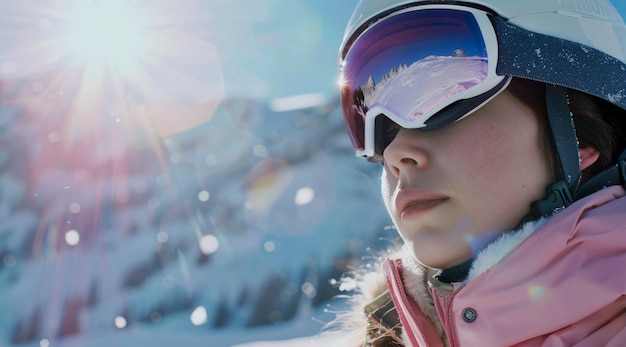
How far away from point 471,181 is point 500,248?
0.19 metres

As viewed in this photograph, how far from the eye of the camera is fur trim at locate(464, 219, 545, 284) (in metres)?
1.35

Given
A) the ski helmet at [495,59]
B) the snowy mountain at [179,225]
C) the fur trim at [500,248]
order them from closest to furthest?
the fur trim at [500,248] < the ski helmet at [495,59] < the snowy mountain at [179,225]

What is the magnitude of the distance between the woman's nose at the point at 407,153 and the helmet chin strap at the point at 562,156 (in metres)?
0.33

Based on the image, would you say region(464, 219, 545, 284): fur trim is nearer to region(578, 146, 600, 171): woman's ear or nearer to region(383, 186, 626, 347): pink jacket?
region(383, 186, 626, 347): pink jacket

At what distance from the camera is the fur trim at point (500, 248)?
1.35m

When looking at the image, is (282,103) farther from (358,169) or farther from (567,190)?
(567,190)

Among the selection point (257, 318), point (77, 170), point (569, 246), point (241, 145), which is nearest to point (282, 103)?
point (241, 145)

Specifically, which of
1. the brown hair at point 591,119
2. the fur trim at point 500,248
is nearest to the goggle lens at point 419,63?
the brown hair at point 591,119

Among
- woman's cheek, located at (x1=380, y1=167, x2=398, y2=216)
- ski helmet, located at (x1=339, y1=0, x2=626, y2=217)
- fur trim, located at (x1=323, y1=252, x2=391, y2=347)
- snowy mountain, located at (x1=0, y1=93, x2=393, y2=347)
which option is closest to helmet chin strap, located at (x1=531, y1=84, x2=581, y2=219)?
ski helmet, located at (x1=339, y1=0, x2=626, y2=217)

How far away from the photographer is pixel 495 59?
1.51 metres

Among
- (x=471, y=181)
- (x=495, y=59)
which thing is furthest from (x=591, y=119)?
(x=471, y=181)

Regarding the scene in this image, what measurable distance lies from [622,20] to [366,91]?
924 mm

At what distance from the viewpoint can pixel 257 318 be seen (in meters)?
7.92

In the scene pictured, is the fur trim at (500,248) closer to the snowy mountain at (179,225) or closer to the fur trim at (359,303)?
the fur trim at (359,303)
